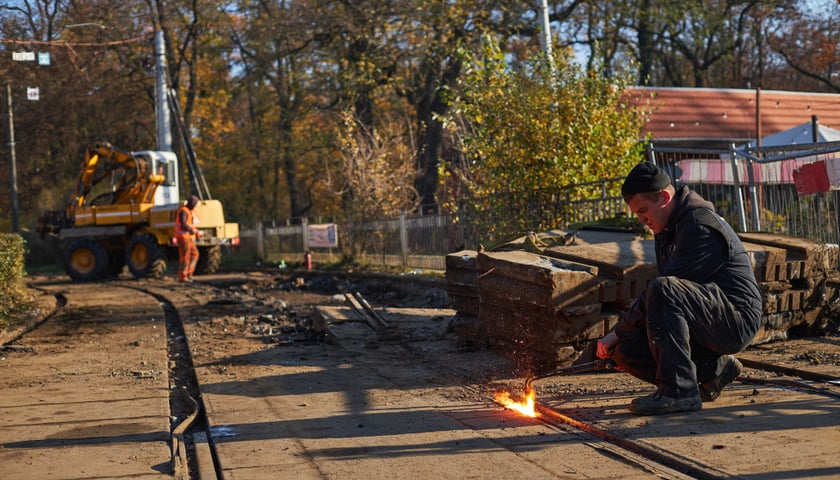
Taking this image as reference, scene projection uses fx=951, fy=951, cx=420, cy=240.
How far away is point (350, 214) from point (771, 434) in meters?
21.8

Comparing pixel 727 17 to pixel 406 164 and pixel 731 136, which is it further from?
pixel 406 164

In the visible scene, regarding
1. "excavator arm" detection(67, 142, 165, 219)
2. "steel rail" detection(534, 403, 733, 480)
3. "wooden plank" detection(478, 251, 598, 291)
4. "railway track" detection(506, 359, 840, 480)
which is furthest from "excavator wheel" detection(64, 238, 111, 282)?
"steel rail" detection(534, 403, 733, 480)

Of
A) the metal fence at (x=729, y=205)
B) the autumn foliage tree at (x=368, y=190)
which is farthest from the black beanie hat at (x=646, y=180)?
the autumn foliage tree at (x=368, y=190)

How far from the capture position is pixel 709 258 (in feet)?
19.5

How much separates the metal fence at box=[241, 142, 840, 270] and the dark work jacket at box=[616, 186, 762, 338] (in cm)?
479

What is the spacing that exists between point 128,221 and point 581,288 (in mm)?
21863

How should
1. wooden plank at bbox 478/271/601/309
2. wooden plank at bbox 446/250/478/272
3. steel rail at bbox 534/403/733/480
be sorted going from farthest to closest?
wooden plank at bbox 446/250/478/272, wooden plank at bbox 478/271/601/309, steel rail at bbox 534/403/733/480

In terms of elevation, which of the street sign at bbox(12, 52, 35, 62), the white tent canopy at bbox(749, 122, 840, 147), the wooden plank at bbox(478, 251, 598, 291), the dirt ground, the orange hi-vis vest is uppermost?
the street sign at bbox(12, 52, 35, 62)

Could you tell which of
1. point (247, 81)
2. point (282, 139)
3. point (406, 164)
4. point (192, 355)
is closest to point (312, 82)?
point (247, 81)

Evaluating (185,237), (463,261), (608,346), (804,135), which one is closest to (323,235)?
(185,237)

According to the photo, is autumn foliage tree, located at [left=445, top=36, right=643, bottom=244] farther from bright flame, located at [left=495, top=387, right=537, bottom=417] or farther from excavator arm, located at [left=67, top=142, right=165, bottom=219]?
excavator arm, located at [left=67, top=142, right=165, bottom=219]

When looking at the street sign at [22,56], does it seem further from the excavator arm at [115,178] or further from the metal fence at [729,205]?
the metal fence at [729,205]

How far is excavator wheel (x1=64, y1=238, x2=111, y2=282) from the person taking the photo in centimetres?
2734

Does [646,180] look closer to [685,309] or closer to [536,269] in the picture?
[685,309]
